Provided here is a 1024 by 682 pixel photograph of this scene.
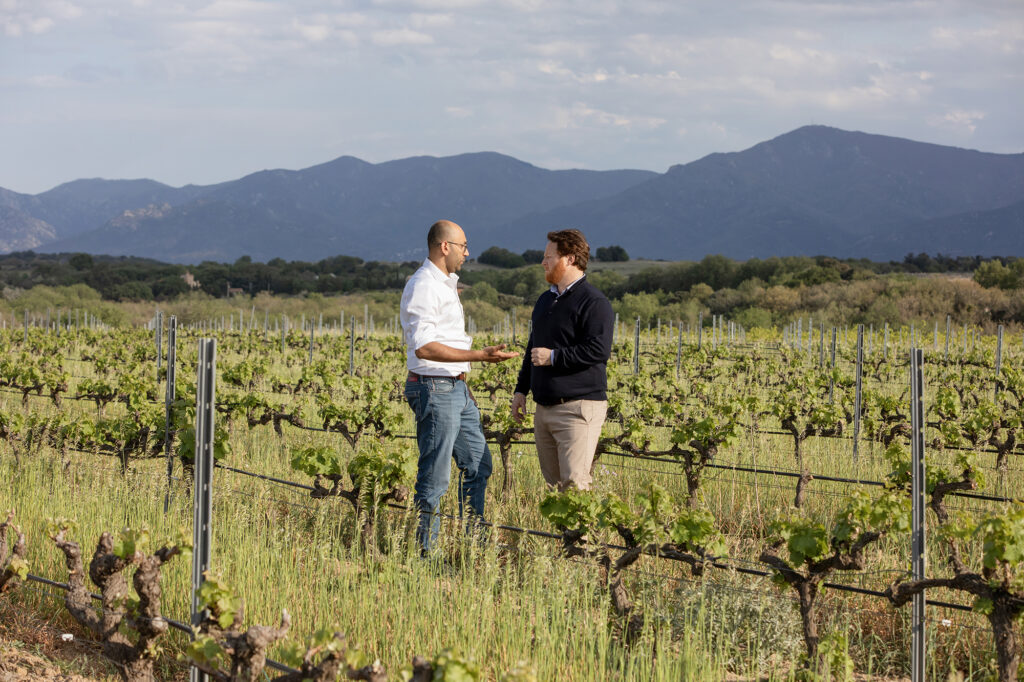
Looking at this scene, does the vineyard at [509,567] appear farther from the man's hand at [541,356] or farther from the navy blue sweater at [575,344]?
the man's hand at [541,356]

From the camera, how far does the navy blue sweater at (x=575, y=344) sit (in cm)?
459

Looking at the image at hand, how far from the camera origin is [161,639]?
388 cm

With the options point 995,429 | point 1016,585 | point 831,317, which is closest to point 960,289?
point 831,317

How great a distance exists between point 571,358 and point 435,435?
2.65 feet

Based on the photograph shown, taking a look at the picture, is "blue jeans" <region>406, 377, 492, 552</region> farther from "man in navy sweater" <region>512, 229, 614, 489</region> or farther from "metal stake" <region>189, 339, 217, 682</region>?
"metal stake" <region>189, 339, 217, 682</region>

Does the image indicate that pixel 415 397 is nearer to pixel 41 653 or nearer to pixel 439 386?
pixel 439 386

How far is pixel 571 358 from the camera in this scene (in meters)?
4.55

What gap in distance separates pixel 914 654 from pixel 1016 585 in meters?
0.45

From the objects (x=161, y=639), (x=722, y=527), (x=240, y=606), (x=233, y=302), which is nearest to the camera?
(x=240, y=606)

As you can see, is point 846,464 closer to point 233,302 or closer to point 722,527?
point 722,527

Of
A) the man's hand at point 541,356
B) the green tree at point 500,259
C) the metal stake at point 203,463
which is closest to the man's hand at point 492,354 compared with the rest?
the man's hand at point 541,356

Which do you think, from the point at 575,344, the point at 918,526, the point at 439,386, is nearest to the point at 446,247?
the point at 439,386

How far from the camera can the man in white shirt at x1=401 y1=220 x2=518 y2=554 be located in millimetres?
4648

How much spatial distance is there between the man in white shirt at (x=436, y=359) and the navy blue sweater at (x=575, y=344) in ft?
0.84
